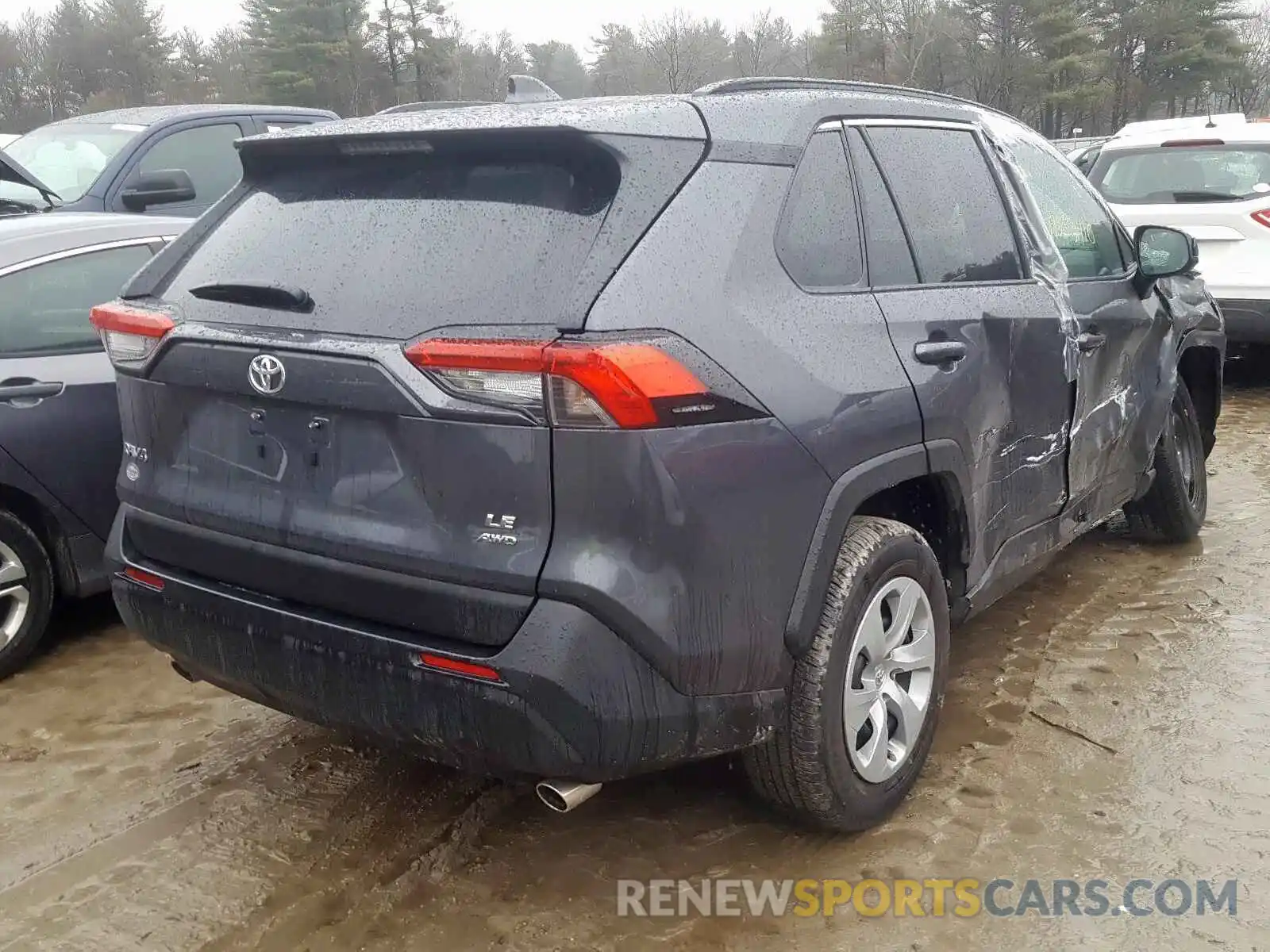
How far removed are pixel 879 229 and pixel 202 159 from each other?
5.90 m

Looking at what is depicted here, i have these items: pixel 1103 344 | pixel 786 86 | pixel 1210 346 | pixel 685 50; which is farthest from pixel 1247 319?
pixel 685 50

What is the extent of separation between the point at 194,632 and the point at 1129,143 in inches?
310

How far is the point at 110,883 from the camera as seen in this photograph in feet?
9.11

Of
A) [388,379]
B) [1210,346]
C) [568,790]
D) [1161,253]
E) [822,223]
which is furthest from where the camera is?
[1210,346]

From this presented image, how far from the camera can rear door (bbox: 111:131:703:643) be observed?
2.24m

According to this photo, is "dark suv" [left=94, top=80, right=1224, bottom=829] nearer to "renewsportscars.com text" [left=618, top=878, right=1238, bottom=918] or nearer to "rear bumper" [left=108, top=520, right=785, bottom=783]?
"rear bumper" [left=108, top=520, right=785, bottom=783]

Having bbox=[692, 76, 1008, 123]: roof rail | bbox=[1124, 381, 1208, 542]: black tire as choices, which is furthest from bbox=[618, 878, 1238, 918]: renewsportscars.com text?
bbox=[1124, 381, 1208, 542]: black tire

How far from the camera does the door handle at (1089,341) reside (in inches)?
147

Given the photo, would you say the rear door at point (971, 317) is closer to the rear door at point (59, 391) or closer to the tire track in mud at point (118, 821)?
the tire track in mud at point (118, 821)

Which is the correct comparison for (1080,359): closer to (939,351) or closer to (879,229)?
(939,351)

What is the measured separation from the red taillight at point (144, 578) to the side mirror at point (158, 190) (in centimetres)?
461

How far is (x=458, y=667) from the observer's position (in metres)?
2.28

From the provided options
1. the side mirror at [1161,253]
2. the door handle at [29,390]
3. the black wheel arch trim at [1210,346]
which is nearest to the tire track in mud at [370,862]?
the door handle at [29,390]

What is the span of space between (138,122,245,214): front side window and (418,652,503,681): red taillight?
5815mm
